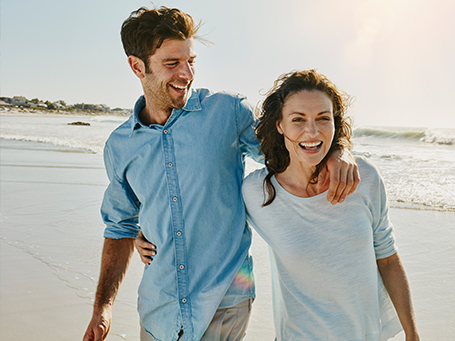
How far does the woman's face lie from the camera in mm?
1933

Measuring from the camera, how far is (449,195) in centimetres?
741

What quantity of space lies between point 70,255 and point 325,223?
12.4ft

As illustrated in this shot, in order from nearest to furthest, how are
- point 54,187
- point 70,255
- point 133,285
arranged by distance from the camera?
point 133,285 → point 70,255 → point 54,187

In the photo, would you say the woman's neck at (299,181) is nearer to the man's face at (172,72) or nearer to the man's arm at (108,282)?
the man's face at (172,72)

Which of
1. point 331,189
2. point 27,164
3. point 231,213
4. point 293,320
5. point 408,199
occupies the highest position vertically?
point 331,189

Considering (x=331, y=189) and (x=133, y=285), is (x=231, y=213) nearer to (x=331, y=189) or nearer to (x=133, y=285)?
(x=331, y=189)

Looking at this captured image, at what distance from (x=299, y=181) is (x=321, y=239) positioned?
0.99ft

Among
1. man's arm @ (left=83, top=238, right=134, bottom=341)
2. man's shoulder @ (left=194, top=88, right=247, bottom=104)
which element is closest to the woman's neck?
man's shoulder @ (left=194, top=88, right=247, bottom=104)

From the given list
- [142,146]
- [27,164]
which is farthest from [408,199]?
[27,164]

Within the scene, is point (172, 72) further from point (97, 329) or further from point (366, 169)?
point (97, 329)

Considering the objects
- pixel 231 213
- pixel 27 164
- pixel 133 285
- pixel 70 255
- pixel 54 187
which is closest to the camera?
pixel 231 213

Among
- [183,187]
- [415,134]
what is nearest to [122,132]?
[183,187]

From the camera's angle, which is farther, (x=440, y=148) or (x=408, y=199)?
(x=440, y=148)

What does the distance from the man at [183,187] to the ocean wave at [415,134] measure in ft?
60.5
